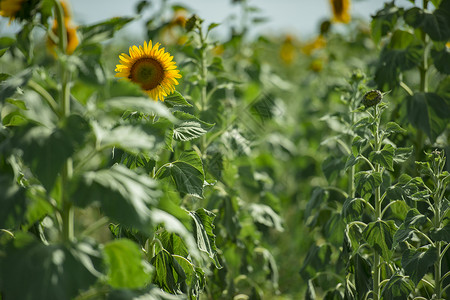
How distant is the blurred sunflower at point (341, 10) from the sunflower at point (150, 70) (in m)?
2.24

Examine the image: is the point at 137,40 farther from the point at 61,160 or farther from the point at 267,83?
the point at 61,160

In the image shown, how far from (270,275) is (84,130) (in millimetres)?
1654

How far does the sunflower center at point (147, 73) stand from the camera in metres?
1.54

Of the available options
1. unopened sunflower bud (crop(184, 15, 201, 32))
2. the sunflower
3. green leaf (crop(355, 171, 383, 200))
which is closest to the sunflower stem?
the sunflower

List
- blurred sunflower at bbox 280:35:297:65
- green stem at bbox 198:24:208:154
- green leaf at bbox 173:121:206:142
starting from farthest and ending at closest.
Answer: blurred sunflower at bbox 280:35:297:65, green stem at bbox 198:24:208:154, green leaf at bbox 173:121:206:142

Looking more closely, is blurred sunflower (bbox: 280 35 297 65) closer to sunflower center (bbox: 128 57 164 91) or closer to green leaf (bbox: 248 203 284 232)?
green leaf (bbox: 248 203 284 232)

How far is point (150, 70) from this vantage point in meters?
1.55

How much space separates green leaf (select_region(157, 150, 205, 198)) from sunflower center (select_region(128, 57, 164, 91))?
0.91 feet

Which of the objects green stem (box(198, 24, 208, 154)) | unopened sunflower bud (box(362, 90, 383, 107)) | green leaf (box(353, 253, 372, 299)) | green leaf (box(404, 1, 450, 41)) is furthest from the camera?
green stem (box(198, 24, 208, 154))

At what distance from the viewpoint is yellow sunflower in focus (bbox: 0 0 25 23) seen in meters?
1.11

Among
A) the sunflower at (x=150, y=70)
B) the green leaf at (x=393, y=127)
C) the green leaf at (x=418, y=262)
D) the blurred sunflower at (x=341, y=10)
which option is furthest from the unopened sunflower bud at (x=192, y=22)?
the blurred sunflower at (x=341, y=10)

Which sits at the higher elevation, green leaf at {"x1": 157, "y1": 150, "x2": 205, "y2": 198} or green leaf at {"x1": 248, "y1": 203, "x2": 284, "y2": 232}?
green leaf at {"x1": 157, "y1": 150, "x2": 205, "y2": 198}

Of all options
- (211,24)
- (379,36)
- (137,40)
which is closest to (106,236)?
(211,24)

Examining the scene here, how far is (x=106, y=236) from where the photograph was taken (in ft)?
11.5
